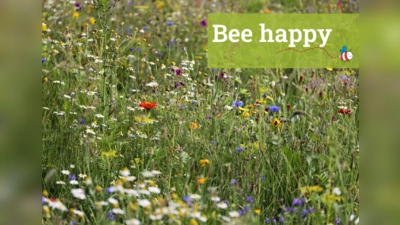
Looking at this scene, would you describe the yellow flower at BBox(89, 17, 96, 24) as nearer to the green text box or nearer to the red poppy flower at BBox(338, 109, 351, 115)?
Result: the green text box

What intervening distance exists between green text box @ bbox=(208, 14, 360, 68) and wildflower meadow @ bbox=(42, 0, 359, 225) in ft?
0.53

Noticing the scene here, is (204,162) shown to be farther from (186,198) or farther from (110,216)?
(110,216)

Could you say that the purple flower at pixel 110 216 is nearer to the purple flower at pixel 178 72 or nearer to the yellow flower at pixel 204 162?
the yellow flower at pixel 204 162

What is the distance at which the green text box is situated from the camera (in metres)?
2.42

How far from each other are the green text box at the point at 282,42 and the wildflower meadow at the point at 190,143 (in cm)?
16

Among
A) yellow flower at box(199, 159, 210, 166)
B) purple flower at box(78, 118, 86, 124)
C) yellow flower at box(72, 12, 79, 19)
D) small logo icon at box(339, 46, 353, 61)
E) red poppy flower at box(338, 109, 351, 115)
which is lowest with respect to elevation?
yellow flower at box(199, 159, 210, 166)

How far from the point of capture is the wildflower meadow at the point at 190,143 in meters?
2.03

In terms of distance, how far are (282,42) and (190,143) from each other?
59 centimetres

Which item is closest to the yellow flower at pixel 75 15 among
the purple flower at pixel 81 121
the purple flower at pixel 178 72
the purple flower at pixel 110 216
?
the purple flower at pixel 178 72

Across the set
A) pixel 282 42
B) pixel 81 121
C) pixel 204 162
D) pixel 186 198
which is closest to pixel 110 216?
pixel 186 198

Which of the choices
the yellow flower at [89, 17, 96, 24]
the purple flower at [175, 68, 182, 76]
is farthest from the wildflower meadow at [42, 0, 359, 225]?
the yellow flower at [89, 17, 96, 24]

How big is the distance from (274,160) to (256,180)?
14 centimetres
